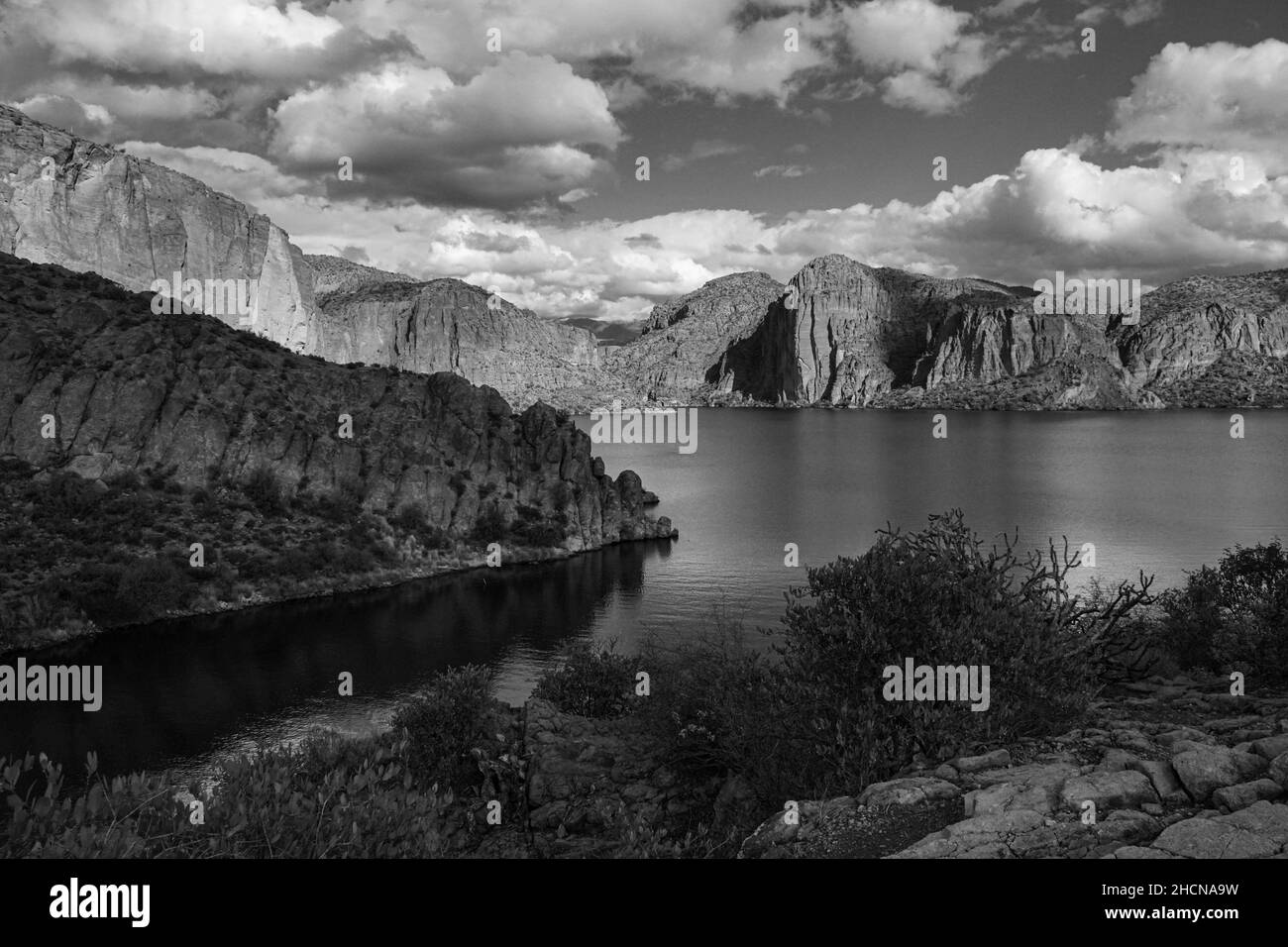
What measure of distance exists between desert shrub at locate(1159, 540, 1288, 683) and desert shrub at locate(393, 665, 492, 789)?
25420mm

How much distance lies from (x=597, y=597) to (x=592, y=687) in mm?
39693

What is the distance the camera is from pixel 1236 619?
29.6 meters

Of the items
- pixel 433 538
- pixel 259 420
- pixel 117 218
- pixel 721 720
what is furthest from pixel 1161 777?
pixel 117 218

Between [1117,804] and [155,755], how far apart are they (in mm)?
43675

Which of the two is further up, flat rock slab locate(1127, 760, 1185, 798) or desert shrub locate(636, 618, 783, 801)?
flat rock slab locate(1127, 760, 1185, 798)

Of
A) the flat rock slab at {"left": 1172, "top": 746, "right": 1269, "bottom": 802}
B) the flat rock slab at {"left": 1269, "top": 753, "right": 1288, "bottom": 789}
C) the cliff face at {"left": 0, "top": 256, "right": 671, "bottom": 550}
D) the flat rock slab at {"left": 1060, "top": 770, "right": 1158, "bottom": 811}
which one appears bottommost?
the flat rock slab at {"left": 1060, "top": 770, "right": 1158, "bottom": 811}

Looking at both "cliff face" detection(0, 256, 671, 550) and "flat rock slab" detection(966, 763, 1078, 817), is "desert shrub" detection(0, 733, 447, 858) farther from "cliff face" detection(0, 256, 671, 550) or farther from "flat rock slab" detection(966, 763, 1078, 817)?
"cliff face" detection(0, 256, 671, 550)

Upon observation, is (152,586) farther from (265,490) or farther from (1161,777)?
(1161,777)

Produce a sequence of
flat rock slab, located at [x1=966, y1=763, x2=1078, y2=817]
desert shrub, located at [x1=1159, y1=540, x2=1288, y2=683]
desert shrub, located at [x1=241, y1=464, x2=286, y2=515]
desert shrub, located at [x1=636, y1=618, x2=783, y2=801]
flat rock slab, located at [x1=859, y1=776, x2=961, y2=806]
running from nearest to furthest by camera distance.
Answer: flat rock slab, located at [x1=966, y1=763, x2=1078, y2=817] < flat rock slab, located at [x1=859, y1=776, x2=961, y2=806] < desert shrub, located at [x1=636, y1=618, x2=783, y2=801] < desert shrub, located at [x1=1159, y1=540, x2=1288, y2=683] < desert shrub, located at [x1=241, y1=464, x2=286, y2=515]

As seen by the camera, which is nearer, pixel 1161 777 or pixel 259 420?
pixel 1161 777

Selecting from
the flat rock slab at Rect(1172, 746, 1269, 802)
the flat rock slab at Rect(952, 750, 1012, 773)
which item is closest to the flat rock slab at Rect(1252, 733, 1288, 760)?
the flat rock slab at Rect(1172, 746, 1269, 802)

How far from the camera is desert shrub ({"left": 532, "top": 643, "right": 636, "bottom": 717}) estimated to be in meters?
33.6

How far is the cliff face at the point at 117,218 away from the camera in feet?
388
